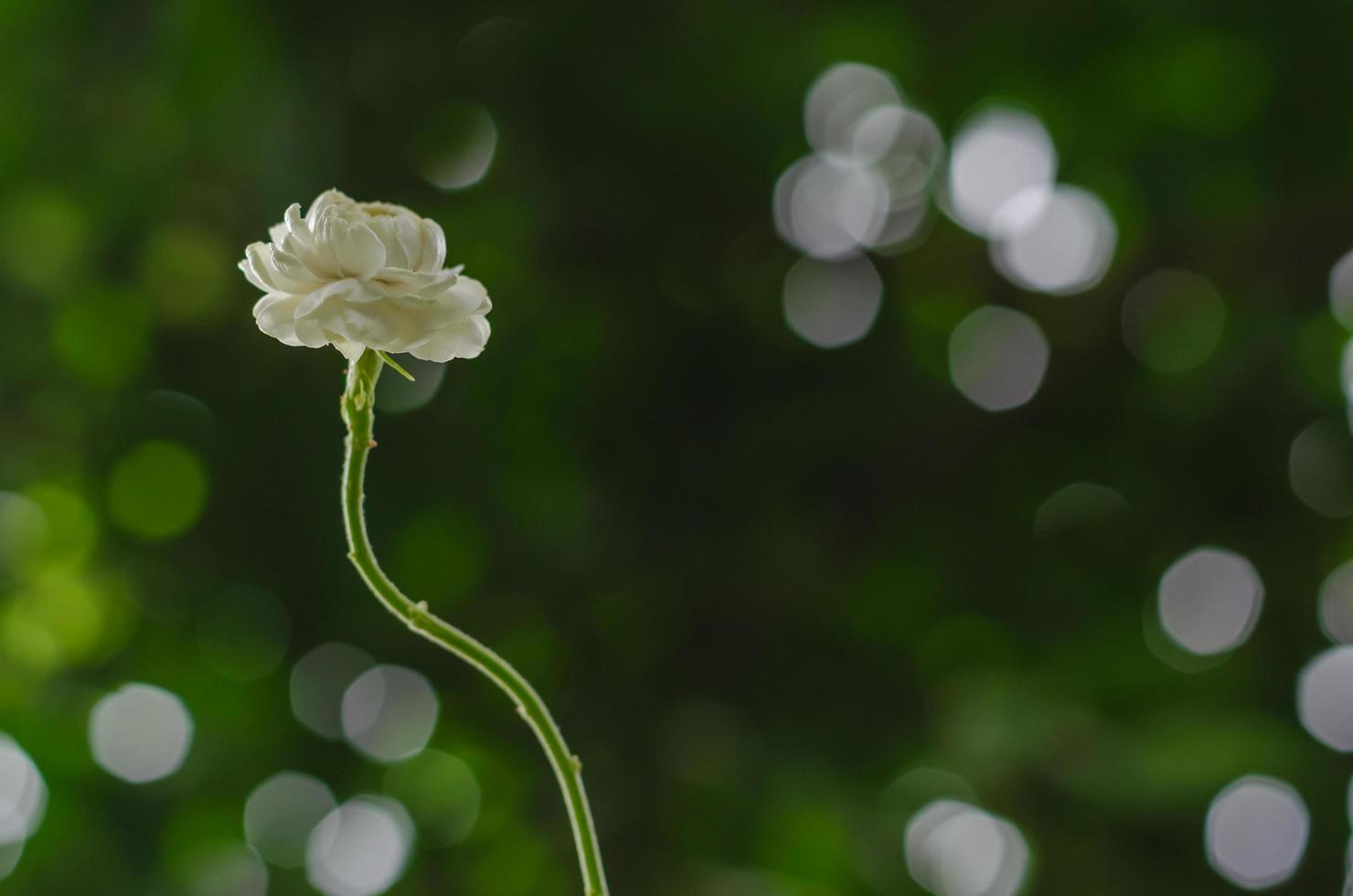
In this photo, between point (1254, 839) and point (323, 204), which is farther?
point (1254, 839)

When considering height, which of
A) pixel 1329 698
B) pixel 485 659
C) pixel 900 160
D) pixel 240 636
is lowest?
pixel 240 636

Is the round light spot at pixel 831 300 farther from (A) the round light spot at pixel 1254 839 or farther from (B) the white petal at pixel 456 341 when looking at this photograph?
(B) the white petal at pixel 456 341

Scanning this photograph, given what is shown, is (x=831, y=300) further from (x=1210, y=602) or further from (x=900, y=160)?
(x=1210, y=602)

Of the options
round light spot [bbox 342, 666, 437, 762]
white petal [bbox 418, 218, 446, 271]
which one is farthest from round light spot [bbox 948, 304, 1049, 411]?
white petal [bbox 418, 218, 446, 271]

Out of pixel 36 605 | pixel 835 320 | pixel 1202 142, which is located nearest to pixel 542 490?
pixel 835 320

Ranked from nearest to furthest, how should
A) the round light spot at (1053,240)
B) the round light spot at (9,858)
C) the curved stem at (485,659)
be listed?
the curved stem at (485,659) → the round light spot at (9,858) → the round light spot at (1053,240)

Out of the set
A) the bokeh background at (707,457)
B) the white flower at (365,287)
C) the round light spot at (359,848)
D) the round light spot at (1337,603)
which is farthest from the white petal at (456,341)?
the round light spot at (1337,603)

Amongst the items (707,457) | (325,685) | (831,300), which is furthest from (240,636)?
(831,300)
